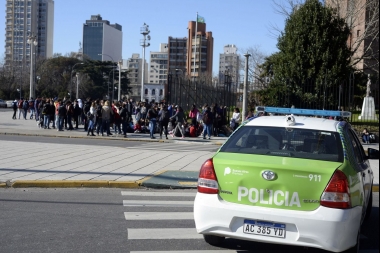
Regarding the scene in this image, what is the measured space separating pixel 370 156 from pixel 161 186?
199 inches

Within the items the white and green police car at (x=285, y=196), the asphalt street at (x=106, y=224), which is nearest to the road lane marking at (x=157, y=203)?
the asphalt street at (x=106, y=224)

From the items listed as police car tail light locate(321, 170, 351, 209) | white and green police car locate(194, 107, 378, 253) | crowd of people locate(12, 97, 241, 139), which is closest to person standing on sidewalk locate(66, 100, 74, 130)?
crowd of people locate(12, 97, 241, 139)

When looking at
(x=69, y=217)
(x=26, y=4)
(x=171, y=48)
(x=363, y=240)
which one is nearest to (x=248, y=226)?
(x=363, y=240)

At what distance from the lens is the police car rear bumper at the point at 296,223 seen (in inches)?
218

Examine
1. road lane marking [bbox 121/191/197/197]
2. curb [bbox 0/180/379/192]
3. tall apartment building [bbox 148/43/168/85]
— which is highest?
tall apartment building [bbox 148/43/168/85]

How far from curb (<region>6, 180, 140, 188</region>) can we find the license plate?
19.6ft

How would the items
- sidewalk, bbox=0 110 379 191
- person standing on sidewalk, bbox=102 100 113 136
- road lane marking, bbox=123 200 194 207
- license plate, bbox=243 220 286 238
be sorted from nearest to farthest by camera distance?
license plate, bbox=243 220 286 238 < road lane marking, bbox=123 200 194 207 < sidewalk, bbox=0 110 379 191 < person standing on sidewalk, bbox=102 100 113 136

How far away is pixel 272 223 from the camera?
569 centimetres

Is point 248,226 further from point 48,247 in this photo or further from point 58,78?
point 58,78

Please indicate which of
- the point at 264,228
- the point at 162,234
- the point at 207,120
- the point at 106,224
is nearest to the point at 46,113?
the point at 207,120

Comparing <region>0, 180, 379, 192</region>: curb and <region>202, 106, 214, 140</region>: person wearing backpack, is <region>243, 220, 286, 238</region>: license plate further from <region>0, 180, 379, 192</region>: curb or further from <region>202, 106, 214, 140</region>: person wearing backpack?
<region>202, 106, 214, 140</region>: person wearing backpack

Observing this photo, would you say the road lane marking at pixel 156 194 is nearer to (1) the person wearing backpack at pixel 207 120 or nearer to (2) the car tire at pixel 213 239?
(2) the car tire at pixel 213 239

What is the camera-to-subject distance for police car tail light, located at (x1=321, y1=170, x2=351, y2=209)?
5.62 metres

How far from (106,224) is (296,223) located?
3236 millimetres
